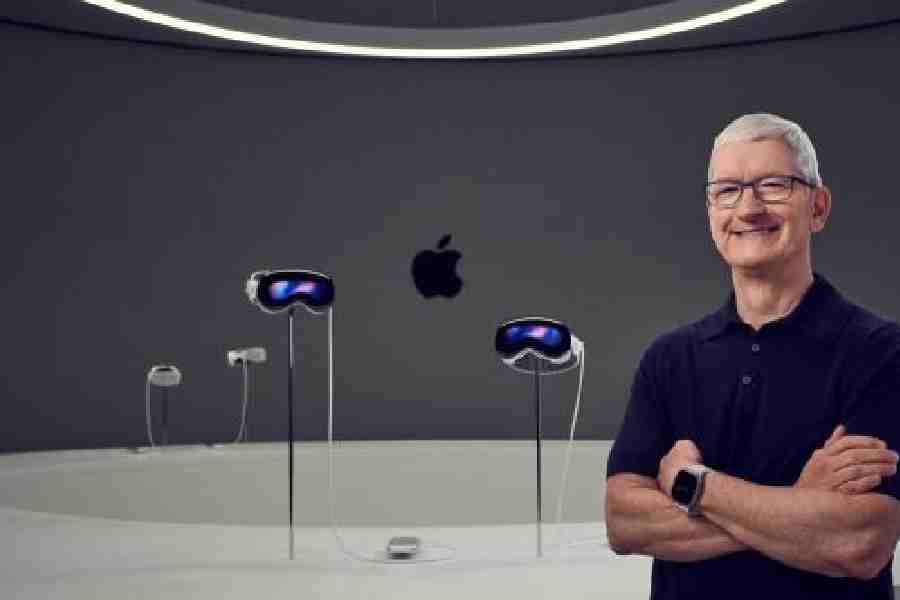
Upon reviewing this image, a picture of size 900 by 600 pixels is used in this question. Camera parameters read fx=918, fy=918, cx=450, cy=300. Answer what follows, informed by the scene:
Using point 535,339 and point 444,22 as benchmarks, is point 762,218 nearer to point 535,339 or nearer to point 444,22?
point 535,339

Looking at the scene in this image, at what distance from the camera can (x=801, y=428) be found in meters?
0.97

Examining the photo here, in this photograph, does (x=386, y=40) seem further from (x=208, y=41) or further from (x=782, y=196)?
(x=782, y=196)

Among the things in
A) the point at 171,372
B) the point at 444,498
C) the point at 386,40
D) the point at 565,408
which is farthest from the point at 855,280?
the point at 171,372

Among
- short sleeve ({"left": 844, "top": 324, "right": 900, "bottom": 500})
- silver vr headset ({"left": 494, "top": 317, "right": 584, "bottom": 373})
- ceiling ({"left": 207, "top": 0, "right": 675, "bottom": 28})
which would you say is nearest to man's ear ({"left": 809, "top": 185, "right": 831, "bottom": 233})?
short sleeve ({"left": 844, "top": 324, "right": 900, "bottom": 500})

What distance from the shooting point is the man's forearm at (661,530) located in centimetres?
102

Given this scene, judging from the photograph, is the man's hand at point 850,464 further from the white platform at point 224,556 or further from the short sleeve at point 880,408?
the white platform at point 224,556

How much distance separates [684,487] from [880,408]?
0.71 ft

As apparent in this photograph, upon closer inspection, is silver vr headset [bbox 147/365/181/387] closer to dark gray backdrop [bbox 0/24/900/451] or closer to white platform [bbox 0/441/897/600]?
white platform [bbox 0/441/897/600]

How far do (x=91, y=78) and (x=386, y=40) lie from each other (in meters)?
1.66

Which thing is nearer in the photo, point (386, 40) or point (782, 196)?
point (782, 196)

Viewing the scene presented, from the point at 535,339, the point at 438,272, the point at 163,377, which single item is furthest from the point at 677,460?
the point at 438,272

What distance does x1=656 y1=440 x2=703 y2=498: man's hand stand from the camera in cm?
103

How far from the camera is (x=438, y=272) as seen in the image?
185 inches

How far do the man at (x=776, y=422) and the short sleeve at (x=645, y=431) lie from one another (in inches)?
1.3
